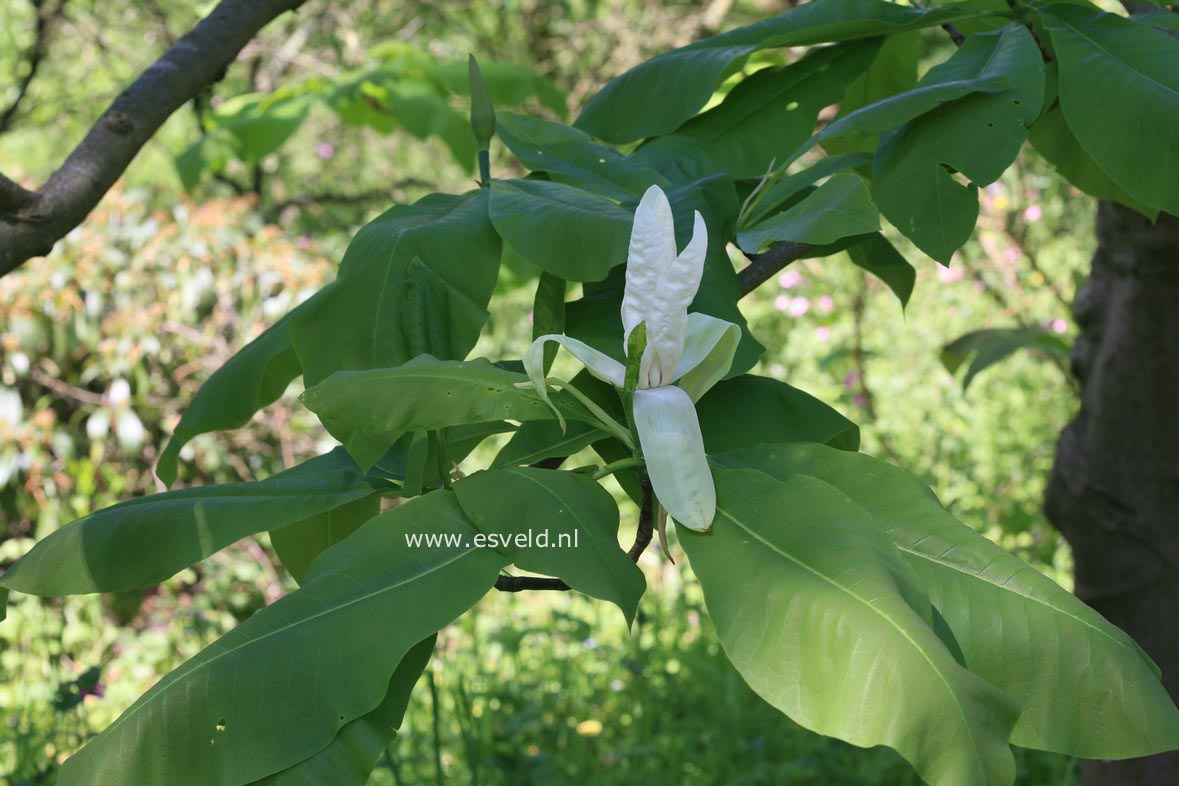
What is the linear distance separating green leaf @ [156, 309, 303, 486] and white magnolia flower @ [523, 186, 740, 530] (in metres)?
0.31

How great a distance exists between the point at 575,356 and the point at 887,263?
51cm

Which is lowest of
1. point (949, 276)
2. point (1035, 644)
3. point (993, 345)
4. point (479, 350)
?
point (949, 276)

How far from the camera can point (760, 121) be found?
1.05 metres

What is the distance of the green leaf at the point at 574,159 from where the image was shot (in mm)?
943

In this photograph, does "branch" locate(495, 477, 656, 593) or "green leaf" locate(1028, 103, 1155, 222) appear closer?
"branch" locate(495, 477, 656, 593)

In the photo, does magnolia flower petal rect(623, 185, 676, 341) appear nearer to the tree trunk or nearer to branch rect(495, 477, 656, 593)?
branch rect(495, 477, 656, 593)

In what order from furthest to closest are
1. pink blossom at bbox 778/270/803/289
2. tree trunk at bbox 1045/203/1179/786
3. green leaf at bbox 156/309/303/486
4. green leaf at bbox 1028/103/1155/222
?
1. pink blossom at bbox 778/270/803/289
2. tree trunk at bbox 1045/203/1179/786
3. green leaf at bbox 1028/103/1155/222
4. green leaf at bbox 156/309/303/486

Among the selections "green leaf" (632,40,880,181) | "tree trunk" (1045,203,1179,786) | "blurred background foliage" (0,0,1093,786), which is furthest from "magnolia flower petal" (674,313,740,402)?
"tree trunk" (1045,203,1179,786)

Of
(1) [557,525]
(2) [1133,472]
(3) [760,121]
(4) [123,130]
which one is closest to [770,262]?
(3) [760,121]

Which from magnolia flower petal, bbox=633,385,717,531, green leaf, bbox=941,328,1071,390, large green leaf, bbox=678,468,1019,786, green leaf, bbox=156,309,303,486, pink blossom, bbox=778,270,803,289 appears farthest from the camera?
pink blossom, bbox=778,270,803,289

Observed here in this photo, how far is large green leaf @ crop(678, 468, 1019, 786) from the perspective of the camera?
0.56 metres

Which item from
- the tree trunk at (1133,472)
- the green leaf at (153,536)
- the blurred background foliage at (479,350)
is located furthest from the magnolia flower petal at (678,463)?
the tree trunk at (1133,472)

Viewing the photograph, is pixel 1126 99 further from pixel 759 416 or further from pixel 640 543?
pixel 640 543

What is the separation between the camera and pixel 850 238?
98cm
